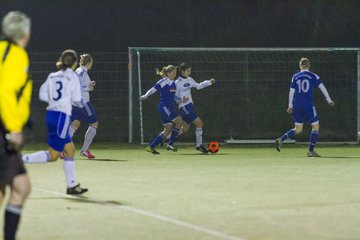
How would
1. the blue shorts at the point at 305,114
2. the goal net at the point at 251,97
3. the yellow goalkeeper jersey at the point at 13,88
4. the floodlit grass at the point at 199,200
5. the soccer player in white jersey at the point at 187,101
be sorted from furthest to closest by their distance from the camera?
the goal net at the point at 251,97
the soccer player in white jersey at the point at 187,101
the blue shorts at the point at 305,114
the floodlit grass at the point at 199,200
the yellow goalkeeper jersey at the point at 13,88

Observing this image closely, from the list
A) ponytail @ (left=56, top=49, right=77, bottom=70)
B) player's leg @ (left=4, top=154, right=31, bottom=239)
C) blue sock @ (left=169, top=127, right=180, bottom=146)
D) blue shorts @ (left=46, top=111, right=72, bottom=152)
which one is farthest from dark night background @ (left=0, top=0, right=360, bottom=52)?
player's leg @ (left=4, top=154, right=31, bottom=239)

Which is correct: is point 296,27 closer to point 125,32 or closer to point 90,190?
point 125,32

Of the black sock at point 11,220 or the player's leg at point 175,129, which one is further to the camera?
the player's leg at point 175,129

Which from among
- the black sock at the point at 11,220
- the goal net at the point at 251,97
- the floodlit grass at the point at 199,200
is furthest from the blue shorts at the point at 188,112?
the black sock at the point at 11,220

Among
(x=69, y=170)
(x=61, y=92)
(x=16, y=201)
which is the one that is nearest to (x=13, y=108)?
(x=16, y=201)

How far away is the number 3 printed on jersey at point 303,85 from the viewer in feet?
66.1

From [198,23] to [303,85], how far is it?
15.8 m

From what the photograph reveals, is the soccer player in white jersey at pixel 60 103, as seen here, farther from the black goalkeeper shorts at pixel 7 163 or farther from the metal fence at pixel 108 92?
the metal fence at pixel 108 92

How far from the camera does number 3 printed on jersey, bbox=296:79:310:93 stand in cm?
2014

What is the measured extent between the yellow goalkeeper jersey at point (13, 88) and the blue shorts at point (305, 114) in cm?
1349

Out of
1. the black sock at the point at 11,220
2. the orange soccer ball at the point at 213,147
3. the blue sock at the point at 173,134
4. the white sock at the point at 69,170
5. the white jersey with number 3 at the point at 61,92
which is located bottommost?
the orange soccer ball at the point at 213,147

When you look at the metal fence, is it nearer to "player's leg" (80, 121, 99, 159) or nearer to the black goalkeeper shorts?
"player's leg" (80, 121, 99, 159)

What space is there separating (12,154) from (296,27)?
29.6m

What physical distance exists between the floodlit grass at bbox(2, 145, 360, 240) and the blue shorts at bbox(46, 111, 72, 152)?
0.68 metres
